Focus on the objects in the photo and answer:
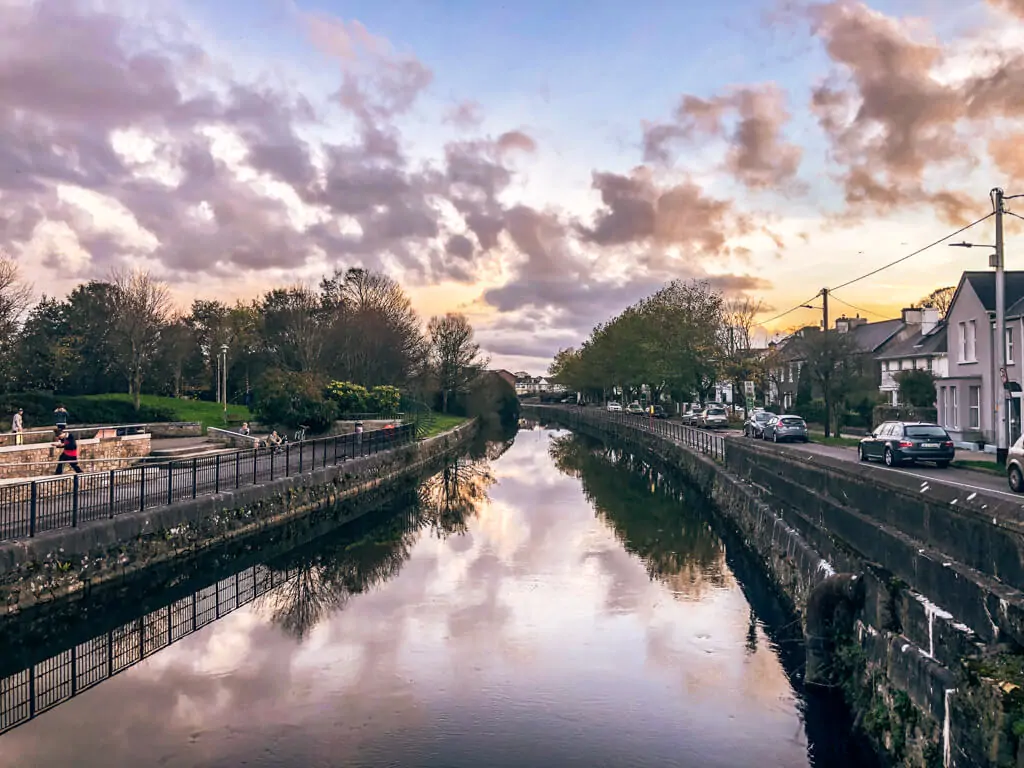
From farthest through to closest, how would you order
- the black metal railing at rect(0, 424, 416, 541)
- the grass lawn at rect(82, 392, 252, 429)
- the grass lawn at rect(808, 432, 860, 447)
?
the grass lawn at rect(82, 392, 252, 429) → the grass lawn at rect(808, 432, 860, 447) → the black metal railing at rect(0, 424, 416, 541)

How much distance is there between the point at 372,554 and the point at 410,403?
39.7m

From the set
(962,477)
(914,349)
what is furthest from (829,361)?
(914,349)

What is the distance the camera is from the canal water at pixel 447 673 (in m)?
10.0

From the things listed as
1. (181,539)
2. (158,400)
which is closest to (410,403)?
(158,400)

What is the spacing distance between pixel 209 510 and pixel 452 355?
61375 millimetres

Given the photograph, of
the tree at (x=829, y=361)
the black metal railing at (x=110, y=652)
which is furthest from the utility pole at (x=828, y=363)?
the black metal railing at (x=110, y=652)

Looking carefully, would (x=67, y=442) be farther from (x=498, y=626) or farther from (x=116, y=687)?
(x=498, y=626)

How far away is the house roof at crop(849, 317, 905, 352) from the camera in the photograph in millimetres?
69125

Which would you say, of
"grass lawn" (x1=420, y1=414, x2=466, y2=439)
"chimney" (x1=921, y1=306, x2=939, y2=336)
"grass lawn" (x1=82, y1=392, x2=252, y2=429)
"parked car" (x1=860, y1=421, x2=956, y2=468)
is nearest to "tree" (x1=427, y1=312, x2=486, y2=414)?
"grass lawn" (x1=420, y1=414, x2=466, y2=439)

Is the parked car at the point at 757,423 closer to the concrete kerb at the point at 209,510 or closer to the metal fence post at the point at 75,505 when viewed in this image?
the concrete kerb at the point at 209,510

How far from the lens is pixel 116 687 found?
12.0 metres

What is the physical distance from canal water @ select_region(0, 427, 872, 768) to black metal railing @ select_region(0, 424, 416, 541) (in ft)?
9.12

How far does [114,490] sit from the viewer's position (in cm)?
1789

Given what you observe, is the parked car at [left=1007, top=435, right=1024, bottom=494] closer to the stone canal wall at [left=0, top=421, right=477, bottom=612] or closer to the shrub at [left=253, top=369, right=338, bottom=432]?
the stone canal wall at [left=0, top=421, right=477, bottom=612]
